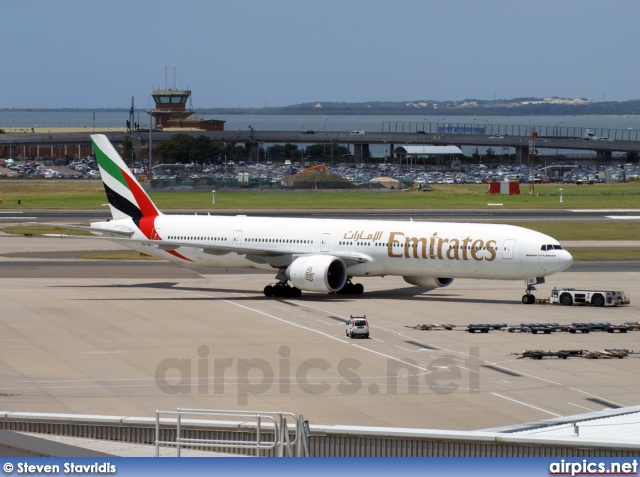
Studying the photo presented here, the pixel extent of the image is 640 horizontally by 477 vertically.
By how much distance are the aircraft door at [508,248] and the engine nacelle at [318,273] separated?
31.8 ft

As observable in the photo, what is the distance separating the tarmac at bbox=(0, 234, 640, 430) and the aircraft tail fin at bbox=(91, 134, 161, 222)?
470 centimetres

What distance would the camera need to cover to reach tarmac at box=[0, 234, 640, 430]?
3816cm

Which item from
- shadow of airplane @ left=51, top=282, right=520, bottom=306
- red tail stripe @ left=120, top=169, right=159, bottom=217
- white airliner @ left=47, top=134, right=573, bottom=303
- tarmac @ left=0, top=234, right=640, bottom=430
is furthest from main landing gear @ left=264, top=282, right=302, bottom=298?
red tail stripe @ left=120, top=169, right=159, bottom=217

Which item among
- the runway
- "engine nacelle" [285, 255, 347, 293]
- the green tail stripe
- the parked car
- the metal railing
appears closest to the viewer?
the metal railing

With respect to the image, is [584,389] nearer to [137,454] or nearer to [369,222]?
[137,454]

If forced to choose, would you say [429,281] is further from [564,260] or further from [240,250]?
[240,250]

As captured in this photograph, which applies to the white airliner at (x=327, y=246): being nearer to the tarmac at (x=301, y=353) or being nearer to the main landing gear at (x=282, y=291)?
the main landing gear at (x=282, y=291)

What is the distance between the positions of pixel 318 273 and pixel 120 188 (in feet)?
58.0

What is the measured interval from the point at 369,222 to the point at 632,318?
17.3 metres

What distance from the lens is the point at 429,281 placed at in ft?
221

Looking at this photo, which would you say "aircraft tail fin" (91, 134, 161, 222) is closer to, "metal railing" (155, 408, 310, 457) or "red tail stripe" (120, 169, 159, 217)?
"red tail stripe" (120, 169, 159, 217)

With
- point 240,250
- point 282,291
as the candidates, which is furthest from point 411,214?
point 282,291

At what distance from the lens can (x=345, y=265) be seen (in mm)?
66438

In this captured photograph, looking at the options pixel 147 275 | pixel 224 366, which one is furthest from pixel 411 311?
pixel 147 275
